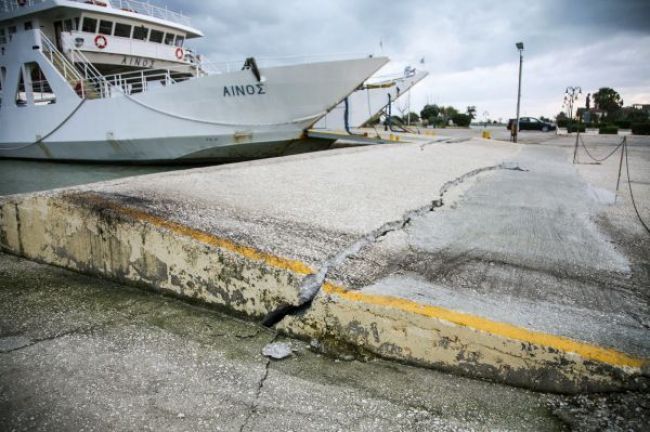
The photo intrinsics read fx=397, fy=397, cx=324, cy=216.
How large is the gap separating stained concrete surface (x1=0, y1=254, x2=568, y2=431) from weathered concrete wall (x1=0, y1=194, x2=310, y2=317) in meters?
0.14

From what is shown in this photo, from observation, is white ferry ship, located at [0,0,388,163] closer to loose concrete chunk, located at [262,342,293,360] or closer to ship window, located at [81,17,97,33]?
ship window, located at [81,17,97,33]

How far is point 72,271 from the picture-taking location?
2416 mm

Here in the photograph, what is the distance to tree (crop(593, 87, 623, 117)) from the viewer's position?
5932 centimetres

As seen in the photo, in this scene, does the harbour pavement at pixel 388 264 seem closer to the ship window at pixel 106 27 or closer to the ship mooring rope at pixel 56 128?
the ship mooring rope at pixel 56 128

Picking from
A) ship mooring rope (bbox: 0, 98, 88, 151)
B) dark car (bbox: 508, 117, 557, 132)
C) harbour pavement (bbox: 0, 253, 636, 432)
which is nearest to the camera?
harbour pavement (bbox: 0, 253, 636, 432)

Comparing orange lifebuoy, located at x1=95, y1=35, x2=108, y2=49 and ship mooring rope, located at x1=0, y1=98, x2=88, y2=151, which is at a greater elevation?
orange lifebuoy, located at x1=95, y1=35, x2=108, y2=49

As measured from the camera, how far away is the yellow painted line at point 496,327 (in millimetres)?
1318

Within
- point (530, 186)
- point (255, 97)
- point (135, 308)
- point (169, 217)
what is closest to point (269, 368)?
point (135, 308)

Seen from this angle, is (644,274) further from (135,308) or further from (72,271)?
(72,271)

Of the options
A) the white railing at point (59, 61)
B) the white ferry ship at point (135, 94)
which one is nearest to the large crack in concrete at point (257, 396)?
the white ferry ship at point (135, 94)

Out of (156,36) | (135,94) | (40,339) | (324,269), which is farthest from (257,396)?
(156,36)

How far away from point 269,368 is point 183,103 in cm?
1093

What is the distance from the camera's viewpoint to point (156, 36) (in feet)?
47.6

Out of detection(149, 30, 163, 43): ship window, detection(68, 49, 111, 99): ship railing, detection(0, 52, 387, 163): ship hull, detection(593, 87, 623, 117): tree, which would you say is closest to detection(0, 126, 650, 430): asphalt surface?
detection(0, 52, 387, 163): ship hull
